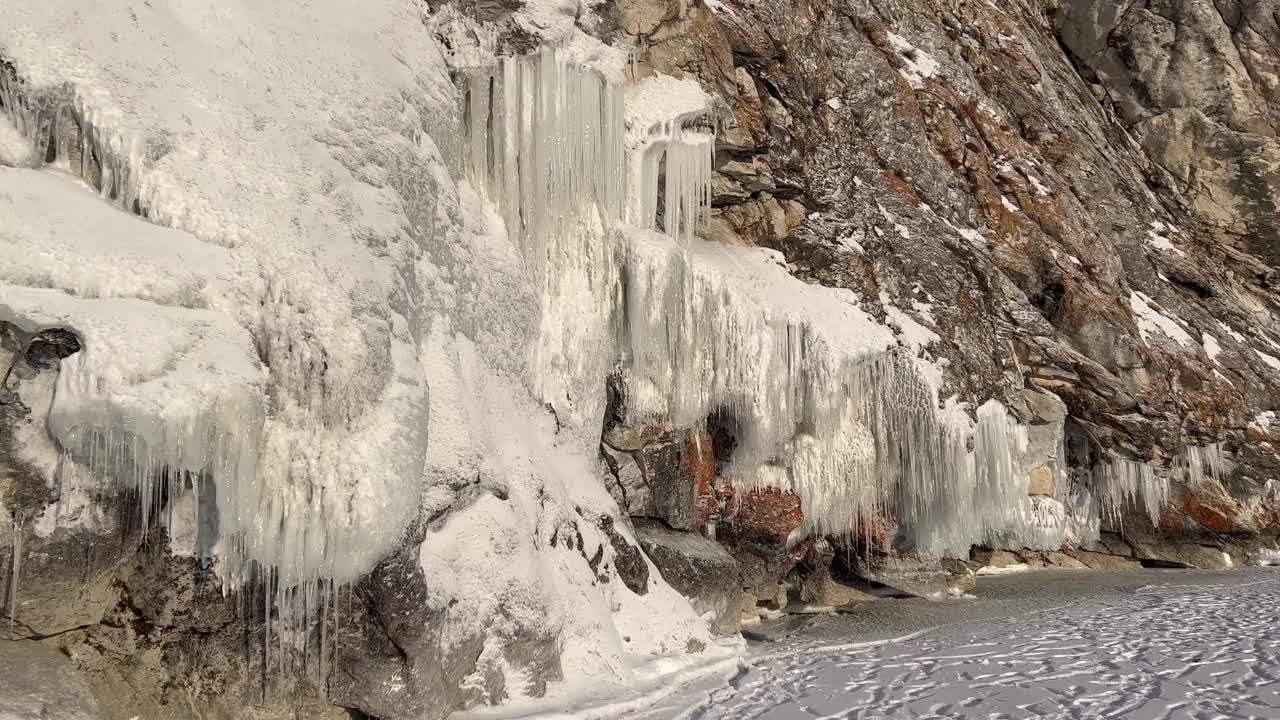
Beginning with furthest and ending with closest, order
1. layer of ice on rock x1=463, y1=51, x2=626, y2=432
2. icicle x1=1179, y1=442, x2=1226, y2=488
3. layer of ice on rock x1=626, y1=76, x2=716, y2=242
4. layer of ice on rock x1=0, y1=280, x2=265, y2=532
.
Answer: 1. icicle x1=1179, y1=442, x2=1226, y2=488
2. layer of ice on rock x1=626, y1=76, x2=716, y2=242
3. layer of ice on rock x1=463, y1=51, x2=626, y2=432
4. layer of ice on rock x1=0, y1=280, x2=265, y2=532

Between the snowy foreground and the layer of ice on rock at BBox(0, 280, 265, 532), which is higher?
the layer of ice on rock at BBox(0, 280, 265, 532)

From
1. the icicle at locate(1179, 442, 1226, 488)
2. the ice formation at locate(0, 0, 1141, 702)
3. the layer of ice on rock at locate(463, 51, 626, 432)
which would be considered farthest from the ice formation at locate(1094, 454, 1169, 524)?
the layer of ice on rock at locate(463, 51, 626, 432)

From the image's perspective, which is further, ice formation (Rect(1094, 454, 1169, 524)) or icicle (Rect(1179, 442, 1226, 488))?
icicle (Rect(1179, 442, 1226, 488))

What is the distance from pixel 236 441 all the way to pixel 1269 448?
19126 millimetres

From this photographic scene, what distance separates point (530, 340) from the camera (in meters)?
8.87

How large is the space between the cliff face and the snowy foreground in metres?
1.02

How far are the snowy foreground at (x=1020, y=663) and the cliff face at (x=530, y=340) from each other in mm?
1023

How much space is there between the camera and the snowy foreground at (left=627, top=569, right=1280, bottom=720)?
629 centimetres

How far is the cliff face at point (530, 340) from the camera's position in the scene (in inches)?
205

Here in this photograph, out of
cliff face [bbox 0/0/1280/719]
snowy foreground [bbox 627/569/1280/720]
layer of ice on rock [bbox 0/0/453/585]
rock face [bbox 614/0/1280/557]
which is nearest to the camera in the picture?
layer of ice on rock [bbox 0/0/453/585]

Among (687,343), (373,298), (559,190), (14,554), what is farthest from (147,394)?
(687,343)

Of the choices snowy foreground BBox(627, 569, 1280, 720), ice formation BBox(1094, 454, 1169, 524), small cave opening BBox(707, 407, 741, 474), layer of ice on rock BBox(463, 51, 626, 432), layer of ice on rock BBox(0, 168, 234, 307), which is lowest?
snowy foreground BBox(627, 569, 1280, 720)

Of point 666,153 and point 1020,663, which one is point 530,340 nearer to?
point 666,153

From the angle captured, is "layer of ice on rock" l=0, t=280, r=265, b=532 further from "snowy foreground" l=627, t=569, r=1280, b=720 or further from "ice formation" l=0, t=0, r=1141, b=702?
"snowy foreground" l=627, t=569, r=1280, b=720
